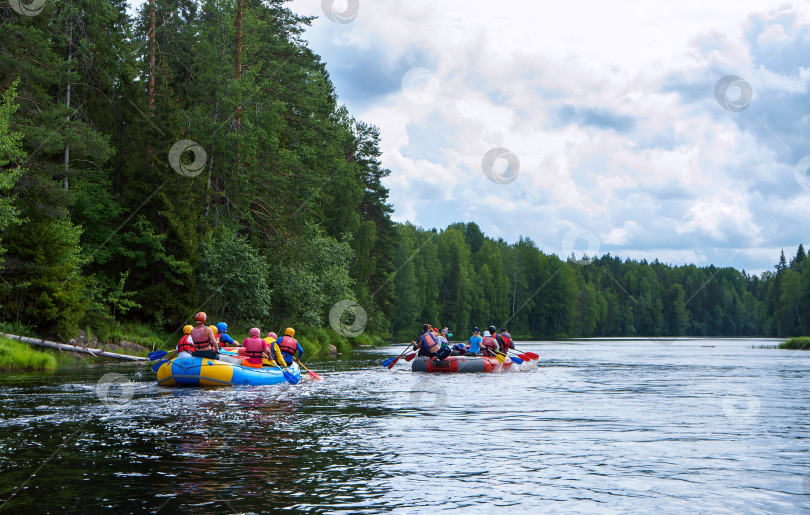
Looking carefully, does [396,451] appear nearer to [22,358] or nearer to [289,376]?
[289,376]

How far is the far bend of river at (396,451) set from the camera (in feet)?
26.6

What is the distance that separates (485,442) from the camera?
464 inches

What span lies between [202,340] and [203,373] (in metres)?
0.86

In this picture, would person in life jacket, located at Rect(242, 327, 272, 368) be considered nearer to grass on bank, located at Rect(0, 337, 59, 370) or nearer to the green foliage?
grass on bank, located at Rect(0, 337, 59, 370)

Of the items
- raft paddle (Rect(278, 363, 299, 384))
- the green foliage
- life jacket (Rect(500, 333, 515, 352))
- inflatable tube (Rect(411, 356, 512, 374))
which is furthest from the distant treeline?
raft paddle (Rect(278, 363, 299, 384))

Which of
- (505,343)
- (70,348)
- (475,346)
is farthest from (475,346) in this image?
(70,348)

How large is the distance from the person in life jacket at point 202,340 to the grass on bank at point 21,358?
7.30 m

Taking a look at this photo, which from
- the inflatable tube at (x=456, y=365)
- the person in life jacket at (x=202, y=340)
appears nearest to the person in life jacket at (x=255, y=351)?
the person in life jacket at (x=202, y=340)

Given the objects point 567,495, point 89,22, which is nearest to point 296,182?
point 89,22

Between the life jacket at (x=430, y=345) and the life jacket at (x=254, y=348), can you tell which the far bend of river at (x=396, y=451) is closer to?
the life jacket at (x=254, y=348)

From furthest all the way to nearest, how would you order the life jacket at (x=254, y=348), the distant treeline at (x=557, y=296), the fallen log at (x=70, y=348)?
the distant treeline at (x=557, y=296) < the fallen log at (x=70, y=348) < the life jacket at (x=254, y=348)

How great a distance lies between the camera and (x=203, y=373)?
19.2m

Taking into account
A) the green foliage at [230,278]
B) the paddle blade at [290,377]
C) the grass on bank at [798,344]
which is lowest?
the paddle blade at [290,377]

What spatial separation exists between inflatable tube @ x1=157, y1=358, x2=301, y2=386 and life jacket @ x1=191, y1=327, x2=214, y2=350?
439 millimetres
